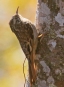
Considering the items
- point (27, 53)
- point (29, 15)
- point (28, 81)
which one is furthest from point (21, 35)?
point (29, 15)

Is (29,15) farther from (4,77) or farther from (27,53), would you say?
(27,53)

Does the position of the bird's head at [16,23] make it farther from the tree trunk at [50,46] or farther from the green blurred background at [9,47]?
the green blurred background at [9,47]

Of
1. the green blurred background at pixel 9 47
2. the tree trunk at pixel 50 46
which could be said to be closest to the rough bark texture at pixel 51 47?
the tree trunk at pixel 50 46

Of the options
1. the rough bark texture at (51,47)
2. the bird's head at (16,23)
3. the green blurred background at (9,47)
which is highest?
the green blurred background at (9,47)

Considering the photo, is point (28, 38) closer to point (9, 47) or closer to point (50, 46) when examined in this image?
point (50, 46)

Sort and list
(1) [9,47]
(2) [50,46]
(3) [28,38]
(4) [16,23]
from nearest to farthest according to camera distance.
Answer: (2) [50,46] < (3) [28,38] < (4) [16,23] < (1) [9,47]

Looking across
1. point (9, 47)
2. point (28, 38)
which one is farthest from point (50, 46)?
point (9, 47)
